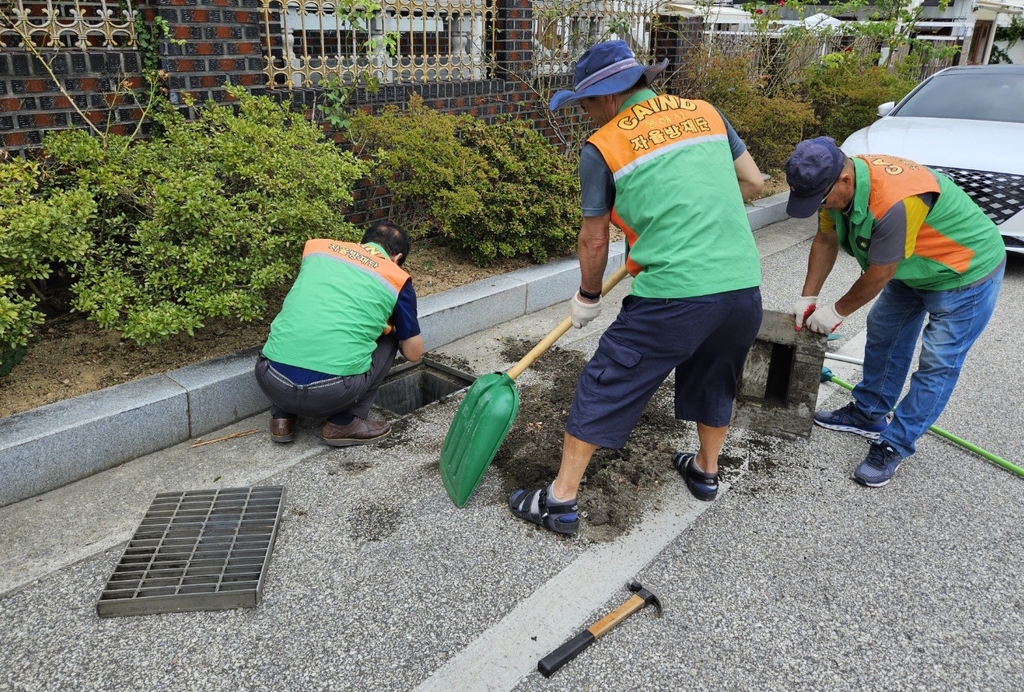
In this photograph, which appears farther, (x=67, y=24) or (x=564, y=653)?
(x=67, y=24)

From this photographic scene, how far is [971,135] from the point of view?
701 centimetres

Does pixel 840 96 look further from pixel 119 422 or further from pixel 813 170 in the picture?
pixel 119 422

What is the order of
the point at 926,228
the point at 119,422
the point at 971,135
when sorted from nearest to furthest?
the point at 926,228 → the point at 119,422 → the point at 971,135

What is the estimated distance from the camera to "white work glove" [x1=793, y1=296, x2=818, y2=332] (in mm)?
3719

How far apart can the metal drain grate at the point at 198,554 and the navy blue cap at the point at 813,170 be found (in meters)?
2.48

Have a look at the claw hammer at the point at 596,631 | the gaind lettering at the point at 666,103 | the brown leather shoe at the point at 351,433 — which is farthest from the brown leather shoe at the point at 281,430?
the gaind lettering at the point at 666,103

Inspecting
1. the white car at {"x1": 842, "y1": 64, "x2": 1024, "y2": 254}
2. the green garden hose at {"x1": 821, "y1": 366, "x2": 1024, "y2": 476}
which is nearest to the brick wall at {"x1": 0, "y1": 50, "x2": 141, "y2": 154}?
the green garden hose at {"x1": 821, "y1": 366, "x2": 1024, "y2": 476}

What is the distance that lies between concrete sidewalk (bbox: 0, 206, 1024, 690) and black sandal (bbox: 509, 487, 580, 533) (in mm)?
51

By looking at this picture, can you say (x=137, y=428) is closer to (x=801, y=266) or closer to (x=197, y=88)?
(x=197, y=88)

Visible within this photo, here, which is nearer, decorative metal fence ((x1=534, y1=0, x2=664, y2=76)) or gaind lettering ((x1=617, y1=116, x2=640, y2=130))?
gaind lettering ((x1=617, y1=116, x2=640, y2=130))

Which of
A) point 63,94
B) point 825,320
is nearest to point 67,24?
point 63,94

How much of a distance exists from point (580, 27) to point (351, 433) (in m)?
5.77

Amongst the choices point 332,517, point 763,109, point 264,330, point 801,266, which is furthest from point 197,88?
→ point 763,109

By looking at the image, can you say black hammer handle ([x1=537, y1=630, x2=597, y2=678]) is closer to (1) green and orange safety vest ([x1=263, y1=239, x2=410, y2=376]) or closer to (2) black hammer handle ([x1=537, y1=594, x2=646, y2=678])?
(2) black hammer handle ([x1=537, y1=594, x2=646, y2=678])
